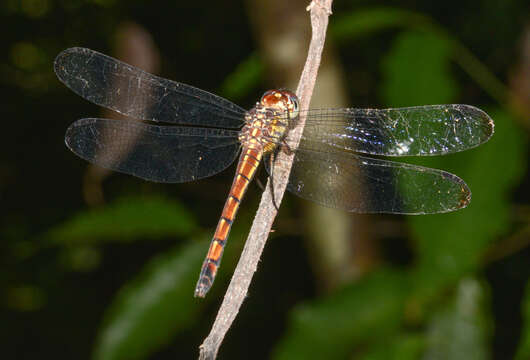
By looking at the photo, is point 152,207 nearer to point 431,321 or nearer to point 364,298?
point 364,298

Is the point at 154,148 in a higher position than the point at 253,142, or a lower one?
lower

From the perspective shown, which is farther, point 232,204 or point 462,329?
point 462,329

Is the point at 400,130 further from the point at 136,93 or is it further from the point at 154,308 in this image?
the point at 154,308

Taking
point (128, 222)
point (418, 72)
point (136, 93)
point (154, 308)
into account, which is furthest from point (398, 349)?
point (136, 93)

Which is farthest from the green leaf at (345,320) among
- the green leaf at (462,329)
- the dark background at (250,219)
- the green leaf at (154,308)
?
the green leaf at (154,308)

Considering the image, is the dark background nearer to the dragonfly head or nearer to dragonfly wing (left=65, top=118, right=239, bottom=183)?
dragonfly wing (left=65, top=118, right=239, bottom=183)

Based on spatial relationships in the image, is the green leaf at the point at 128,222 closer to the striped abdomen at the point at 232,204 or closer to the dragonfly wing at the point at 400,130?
the striped abdomen at the point at 232,204

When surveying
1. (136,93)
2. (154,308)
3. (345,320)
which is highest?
(136,93)
